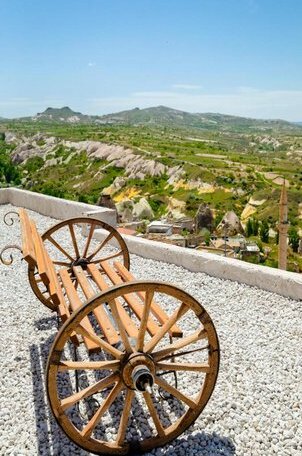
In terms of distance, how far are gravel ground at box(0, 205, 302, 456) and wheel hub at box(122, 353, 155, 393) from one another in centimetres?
73

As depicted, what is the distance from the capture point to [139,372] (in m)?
3.60

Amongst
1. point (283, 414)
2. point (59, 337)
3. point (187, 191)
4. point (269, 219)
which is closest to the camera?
point (59, 337)

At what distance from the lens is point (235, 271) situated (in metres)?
7.67

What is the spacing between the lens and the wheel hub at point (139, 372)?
11.8 ft

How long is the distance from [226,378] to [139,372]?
1702mm

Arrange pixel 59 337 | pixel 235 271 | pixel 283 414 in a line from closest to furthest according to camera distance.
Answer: pixel 59 337 < pixel 283 414 < pixel 235 271

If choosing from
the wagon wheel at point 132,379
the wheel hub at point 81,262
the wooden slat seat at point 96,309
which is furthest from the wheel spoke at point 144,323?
the wheel hub at point 81,262

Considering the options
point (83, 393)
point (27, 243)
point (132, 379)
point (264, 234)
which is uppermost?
point (27, 243)

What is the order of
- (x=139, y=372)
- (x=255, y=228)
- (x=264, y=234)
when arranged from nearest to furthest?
(x=139, y=372) → (x=264, y=234) → (x=255, y=228)

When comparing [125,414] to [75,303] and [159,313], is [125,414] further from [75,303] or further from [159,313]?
[75,303]

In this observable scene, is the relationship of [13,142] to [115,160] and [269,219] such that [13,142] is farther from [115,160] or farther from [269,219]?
[269,219]

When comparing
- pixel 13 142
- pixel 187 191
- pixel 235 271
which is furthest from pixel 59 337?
pixel 13 142

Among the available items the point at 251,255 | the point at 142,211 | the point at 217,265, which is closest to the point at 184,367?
the point at 217,265

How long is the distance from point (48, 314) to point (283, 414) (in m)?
3.63
